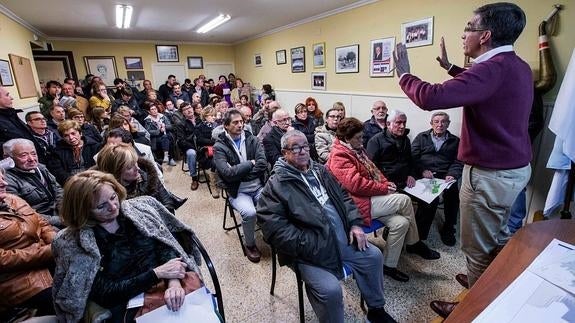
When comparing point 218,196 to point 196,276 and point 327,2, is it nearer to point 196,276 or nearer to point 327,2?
point 196,276

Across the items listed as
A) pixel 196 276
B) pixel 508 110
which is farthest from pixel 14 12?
pixel 508 110

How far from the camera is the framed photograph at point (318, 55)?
528 cm

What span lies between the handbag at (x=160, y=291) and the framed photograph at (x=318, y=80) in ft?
15.5

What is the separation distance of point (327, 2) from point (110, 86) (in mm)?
6210

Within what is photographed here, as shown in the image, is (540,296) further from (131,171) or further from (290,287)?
(131,171)

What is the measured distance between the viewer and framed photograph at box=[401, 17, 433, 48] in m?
3.44

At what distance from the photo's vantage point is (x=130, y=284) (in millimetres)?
1112

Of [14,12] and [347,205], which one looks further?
[14,12]

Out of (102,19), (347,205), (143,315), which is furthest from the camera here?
(102,19)

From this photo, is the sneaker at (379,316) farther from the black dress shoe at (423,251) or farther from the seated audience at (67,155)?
the seated audience at (67,155)

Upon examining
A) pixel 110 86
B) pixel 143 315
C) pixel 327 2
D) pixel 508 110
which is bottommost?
pixel 143 315

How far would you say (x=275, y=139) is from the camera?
2.85 m

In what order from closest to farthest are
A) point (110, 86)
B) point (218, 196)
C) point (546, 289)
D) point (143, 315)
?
point (546, 289) → point (143, 315) → point (218, 196) → point (110, 86)

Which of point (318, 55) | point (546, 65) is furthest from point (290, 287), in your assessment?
point (318, 55)
